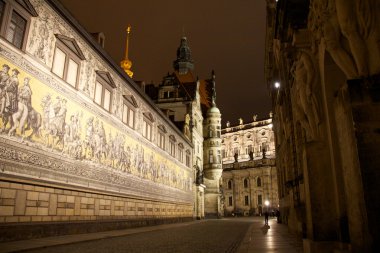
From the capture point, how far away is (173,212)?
91.6 feet

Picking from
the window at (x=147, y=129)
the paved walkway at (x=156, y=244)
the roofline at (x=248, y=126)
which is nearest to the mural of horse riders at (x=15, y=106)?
the paved walkway at (x=156, y=244)

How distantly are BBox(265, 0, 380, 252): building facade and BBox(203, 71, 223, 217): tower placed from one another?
39.6 m

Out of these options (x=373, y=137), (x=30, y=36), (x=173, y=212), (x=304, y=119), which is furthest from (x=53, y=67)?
(x=173, y=212)

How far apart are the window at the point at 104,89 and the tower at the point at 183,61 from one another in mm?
46733

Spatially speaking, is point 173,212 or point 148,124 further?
point 173,212

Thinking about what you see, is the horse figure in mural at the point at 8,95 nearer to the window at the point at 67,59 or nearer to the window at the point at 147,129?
the window at the point at 67,59

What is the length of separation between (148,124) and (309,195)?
17.0 meters

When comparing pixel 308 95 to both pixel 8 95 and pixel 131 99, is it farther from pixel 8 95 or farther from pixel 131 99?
pixel 131 99

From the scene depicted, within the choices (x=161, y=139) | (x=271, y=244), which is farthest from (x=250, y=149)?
(x=271, y=244)

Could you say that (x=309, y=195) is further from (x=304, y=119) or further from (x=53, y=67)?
(x=53, y=67)

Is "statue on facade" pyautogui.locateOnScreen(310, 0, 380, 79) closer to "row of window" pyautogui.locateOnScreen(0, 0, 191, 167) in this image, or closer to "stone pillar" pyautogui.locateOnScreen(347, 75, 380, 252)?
"stone pillar" pyautogui.locateOnScreen(347, 75, 380, 252)

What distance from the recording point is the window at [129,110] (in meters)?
18.2

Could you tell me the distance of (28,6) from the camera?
33.5 ft

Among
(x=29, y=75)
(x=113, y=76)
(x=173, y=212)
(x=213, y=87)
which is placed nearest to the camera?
(x=29, y=75)
